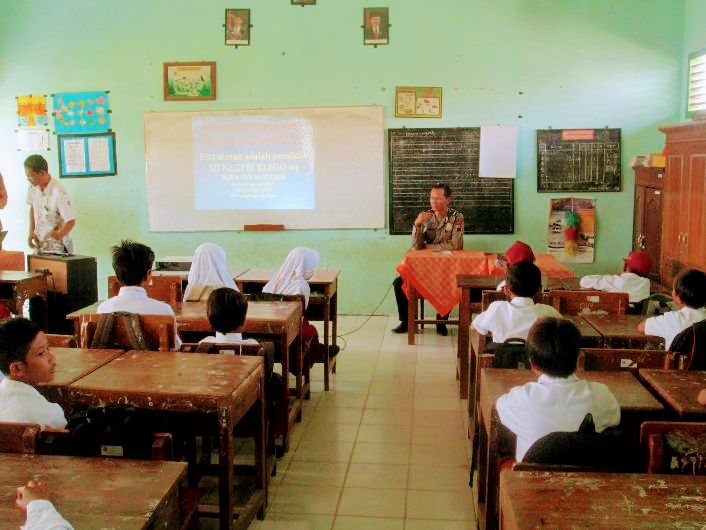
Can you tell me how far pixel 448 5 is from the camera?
649 cm

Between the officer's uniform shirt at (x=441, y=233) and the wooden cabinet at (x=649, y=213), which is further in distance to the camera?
the officer's uniform shirt at (x=441, y=233)

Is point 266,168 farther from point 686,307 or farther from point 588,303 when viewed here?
point 686,307

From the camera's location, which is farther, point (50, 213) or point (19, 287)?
point (50, 213)

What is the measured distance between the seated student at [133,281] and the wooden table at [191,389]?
514mm

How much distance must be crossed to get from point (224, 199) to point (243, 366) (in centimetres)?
447

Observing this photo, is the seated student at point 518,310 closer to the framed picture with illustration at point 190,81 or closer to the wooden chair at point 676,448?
the wooden chair at point 676,448

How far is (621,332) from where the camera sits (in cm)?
335

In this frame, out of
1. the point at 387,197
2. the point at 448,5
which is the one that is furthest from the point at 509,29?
the point at 387,197

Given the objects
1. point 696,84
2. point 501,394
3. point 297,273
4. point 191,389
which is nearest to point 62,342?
point 191,389

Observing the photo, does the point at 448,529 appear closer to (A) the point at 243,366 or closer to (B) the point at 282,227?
(A) the point at 243,366

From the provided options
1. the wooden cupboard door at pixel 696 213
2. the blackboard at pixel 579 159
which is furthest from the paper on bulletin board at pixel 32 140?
the wooden cupboard door at pixel 696 213

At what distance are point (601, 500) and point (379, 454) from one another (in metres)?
2.19

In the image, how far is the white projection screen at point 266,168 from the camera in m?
6.75

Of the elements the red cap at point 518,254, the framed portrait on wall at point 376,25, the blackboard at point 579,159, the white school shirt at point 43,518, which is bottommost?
the white school shirt at point 43,518
